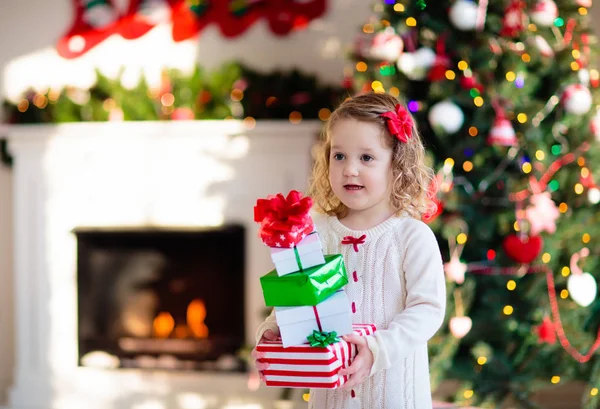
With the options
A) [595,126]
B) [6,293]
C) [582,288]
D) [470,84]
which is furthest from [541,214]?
[6,293]

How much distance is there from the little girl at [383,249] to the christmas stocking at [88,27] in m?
2.65

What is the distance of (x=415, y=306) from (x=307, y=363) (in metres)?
0.25

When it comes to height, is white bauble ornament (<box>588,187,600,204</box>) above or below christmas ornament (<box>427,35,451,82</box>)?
below

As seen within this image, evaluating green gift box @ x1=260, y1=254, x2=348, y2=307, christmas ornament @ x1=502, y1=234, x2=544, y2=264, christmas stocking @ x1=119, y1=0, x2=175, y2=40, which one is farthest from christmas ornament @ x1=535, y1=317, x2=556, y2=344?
christmas stocking @ x1=119, y1=0, x2=175, y2=40

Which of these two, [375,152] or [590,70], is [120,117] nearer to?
[590,70]

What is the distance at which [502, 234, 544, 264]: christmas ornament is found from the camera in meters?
2.65

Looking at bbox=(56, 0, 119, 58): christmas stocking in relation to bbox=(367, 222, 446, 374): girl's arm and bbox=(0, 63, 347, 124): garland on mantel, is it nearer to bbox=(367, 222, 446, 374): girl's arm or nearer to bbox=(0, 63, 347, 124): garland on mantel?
bbox=(0, 63, 347, 124): garland on mantel

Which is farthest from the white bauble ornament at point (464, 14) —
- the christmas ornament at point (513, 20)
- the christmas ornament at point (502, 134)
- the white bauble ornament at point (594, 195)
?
the white bauble ornament at point (594, 195)

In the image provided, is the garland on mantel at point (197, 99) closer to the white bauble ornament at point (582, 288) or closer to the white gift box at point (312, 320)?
the white bauble ornament at point (582, 288)

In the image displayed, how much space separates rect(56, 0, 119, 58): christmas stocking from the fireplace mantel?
482mm

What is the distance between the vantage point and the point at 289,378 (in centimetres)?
127

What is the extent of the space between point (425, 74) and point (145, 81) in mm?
1501

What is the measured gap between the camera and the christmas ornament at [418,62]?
8.79ft

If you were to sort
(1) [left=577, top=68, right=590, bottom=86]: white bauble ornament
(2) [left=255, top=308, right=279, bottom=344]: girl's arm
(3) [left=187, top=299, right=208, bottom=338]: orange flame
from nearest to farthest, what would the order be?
1. (2) [left=255, top=308, right=279, bottom=344]: girl's arm
2. (1) [left=577, top=68, right=590, bottom=86]: white bauble ornament
3. (3) [left=187, top=299, right=208, bottom=338]: orange flame
